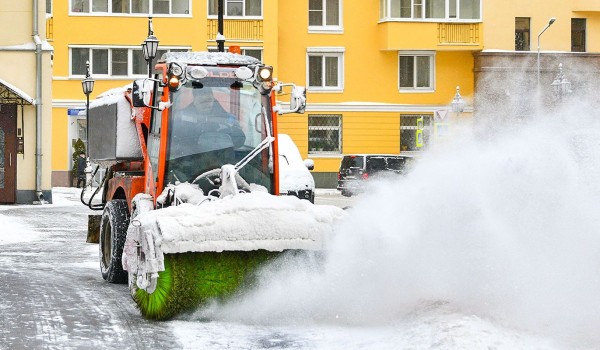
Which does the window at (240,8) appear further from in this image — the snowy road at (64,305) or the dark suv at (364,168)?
the snowy road at (64,305)

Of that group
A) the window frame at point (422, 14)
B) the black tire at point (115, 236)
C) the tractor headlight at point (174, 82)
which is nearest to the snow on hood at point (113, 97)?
the black tire at point (115, 236)

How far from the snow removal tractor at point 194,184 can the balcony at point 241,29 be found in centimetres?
3356

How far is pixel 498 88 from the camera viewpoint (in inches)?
2015

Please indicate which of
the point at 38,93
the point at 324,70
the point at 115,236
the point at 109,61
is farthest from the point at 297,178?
the point at 324,70

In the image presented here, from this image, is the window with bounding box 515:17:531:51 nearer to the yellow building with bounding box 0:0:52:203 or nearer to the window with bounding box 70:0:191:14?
the window with bounding box 70:0:191:14

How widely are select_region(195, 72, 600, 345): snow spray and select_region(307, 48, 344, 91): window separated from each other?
39304 mm

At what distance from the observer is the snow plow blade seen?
9.73 metres

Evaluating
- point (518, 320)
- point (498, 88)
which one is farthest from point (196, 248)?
point (498, 88)

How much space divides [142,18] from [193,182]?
1466 inches

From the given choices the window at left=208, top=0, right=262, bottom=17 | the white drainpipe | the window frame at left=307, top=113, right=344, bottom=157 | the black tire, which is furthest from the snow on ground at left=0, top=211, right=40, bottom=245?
the window frame at left=307, top=113, right=344, bottom=157

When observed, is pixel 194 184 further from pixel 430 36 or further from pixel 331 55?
pixel 430 36

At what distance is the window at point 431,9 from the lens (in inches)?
1950

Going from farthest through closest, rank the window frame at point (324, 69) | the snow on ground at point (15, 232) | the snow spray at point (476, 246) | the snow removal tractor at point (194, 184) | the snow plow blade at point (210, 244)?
the window frame at point (324, 69) → the snow on ground at point (15, 232) → the snow removal tractor at point (194, 184) → the snow plow blade at point (210, 244) → the snow spray at point (476, 246)

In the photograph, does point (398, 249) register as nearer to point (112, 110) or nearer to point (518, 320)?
point (518, 320)
